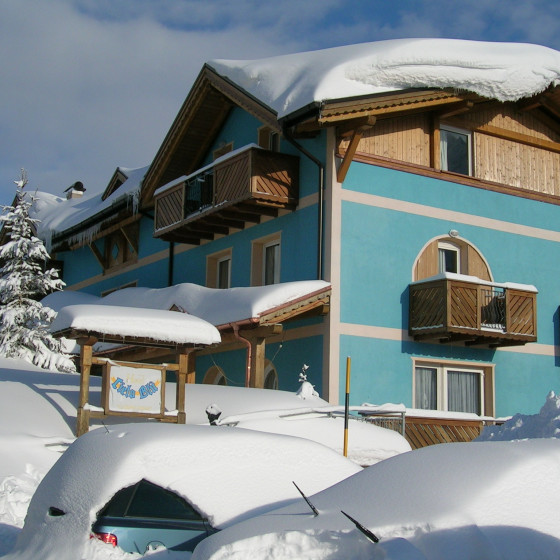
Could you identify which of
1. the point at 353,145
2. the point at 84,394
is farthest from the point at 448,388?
the point at 84,394

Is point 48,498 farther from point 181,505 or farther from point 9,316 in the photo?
point 9,316

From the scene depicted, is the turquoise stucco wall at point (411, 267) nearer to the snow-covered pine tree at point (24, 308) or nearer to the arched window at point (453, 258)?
the arched window at point (453, 258)

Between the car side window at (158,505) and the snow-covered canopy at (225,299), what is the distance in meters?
8.13

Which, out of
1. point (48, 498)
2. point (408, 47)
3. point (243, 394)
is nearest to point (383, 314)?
point (243, 394)

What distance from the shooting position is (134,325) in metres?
14.7

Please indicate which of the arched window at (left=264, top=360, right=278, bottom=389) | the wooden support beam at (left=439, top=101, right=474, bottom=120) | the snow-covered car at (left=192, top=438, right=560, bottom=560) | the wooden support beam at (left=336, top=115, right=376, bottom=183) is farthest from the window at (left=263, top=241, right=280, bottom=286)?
the snow-covered car at (left=192, top=438, right=560, bottom=560)

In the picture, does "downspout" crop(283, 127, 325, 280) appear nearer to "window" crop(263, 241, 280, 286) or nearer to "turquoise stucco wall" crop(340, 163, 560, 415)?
"turquoise stucco wall" crop(340, 163, 560, 415)

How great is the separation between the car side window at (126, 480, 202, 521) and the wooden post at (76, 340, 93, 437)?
7.91 m

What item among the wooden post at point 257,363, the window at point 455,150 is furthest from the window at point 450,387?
the window at point 455,150

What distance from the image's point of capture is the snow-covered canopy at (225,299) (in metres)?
17.4

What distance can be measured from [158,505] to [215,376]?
15.4m

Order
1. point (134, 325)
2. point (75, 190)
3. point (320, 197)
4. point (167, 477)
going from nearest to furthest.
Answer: point (167, 477), point (134, 325), point (320, 197), point (75, 190)

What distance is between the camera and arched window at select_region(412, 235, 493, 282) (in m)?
20.2

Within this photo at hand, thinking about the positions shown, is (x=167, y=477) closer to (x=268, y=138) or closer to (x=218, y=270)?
(x=268, y=138)
